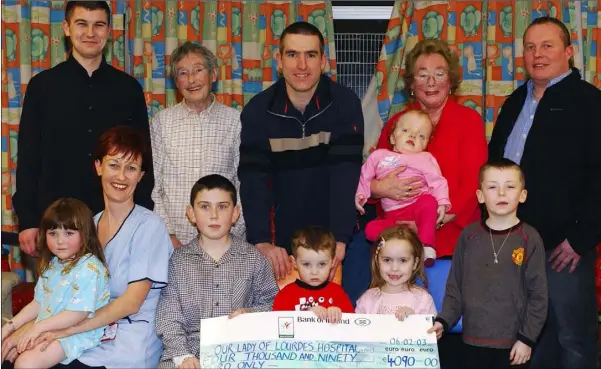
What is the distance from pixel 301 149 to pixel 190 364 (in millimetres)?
1193

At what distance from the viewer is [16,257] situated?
5.99 meters

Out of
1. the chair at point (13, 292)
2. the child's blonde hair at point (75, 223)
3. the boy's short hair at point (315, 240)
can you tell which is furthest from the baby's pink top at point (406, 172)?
the chair at point (13, 292)

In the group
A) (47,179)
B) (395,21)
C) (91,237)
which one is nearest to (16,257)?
(47,179)

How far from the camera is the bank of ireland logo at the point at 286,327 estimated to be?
10.1 ft

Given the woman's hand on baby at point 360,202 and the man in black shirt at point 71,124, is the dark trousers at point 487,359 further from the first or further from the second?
the man in black shirt at point 71,124

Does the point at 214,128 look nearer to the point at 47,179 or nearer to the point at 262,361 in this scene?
the point at 47,179

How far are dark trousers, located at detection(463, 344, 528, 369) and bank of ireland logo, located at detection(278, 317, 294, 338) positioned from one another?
79 centimetres

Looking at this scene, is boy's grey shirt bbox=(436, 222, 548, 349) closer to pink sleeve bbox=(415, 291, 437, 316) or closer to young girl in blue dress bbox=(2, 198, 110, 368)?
pink sleeve bbox=(415, 291, 437, 316)

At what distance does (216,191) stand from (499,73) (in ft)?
11.3

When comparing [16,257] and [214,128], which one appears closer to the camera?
[214,128]

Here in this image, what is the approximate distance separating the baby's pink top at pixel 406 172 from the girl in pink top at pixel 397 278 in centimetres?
30

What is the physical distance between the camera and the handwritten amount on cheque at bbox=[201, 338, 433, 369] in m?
3.02

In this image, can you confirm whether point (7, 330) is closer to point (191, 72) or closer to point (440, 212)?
point (191, 72)

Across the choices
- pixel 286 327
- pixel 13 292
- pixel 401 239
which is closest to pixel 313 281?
pixel 286 327
